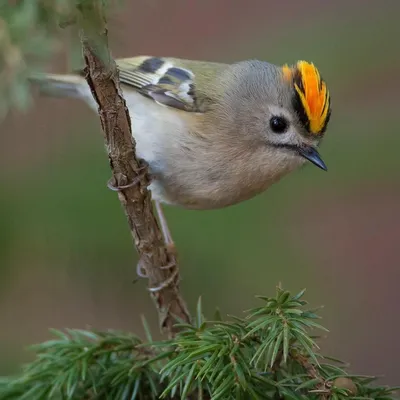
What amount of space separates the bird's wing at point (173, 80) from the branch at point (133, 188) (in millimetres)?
424

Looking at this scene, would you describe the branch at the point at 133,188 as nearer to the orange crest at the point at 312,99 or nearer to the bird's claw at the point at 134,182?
the bird's claw at the point at 134,182

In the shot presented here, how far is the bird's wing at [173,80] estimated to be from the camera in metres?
1.24

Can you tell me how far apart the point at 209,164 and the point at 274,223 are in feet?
0.83

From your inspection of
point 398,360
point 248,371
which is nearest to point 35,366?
point 248,371

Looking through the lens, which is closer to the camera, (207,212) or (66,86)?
(207,212)

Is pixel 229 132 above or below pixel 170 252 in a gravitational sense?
above

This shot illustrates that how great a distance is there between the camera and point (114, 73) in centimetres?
63

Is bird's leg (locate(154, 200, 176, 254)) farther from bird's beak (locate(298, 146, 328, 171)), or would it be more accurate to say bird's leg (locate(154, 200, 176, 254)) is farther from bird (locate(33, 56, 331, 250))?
bird's beak (locate(298, 146, 328, 171))

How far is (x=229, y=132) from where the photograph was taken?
3.85ft

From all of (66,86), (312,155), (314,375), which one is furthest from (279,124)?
(314,375)

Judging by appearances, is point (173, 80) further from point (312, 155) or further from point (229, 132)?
point (312, 155)

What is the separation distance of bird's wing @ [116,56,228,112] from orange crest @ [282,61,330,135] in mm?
197

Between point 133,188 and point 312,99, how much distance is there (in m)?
0.43

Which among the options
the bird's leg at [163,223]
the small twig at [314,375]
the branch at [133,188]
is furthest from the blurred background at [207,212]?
the small twig at [314,375]
